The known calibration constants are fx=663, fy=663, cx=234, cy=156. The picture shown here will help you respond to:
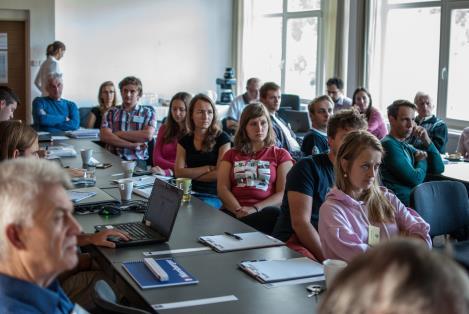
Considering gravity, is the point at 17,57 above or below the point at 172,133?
above

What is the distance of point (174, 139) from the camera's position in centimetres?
567

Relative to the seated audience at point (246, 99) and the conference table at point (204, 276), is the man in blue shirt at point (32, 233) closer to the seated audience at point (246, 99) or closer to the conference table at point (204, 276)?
the conference table at point (204, 276)

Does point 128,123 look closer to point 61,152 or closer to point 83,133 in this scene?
point 83,133

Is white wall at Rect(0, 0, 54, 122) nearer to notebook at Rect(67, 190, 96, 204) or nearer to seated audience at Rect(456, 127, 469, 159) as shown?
seated audience at Rect(456, 127, 469, 159)

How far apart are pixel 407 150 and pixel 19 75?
7.77 metres

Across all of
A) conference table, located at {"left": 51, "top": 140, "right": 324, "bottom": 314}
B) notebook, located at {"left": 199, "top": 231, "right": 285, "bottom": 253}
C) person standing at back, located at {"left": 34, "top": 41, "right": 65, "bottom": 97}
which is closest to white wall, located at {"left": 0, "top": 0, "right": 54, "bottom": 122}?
person standing at back, located at {"left": 34, "top": 41, "right": 65, "bottom": 97}

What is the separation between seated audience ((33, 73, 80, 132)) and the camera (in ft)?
23.6

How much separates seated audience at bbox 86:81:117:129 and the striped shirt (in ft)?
3.55

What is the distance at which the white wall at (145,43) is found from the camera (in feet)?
36.4

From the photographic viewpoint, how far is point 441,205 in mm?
3889

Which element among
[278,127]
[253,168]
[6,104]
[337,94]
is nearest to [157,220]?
[253,168]

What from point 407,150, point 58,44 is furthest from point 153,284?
point 58,44

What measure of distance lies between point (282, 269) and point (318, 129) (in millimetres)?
2871

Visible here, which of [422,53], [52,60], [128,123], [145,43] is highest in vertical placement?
[145,43]
